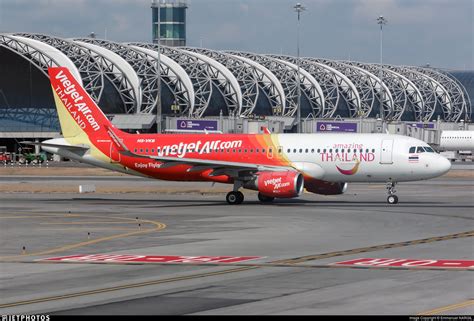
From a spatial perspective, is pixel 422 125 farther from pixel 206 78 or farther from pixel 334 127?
pixel 206 78

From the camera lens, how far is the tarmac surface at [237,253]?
21578 millimetres

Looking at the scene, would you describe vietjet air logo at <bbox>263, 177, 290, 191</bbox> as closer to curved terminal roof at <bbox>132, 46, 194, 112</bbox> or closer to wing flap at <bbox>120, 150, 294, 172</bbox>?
wing flap at <bbox>120, 150, 294, 172</bbox>

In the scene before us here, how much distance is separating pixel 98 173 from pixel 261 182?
1649 inches

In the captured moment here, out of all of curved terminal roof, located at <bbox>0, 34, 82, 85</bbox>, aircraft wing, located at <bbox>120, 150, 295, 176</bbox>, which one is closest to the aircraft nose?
aircraft wing, located at <bbox>120, 150, 295, 176</bbox>

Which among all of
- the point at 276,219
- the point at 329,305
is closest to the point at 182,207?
the point at 276,219

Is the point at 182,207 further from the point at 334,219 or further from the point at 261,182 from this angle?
the point at 334,219

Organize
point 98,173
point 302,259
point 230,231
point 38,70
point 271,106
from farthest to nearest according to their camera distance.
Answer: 1. point 271,106
2. point 38,70
3. point 98,173
4. point 230,231
5. point 302,259

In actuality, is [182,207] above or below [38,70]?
below

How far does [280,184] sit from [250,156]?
15.2ft

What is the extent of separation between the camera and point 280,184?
5319cm

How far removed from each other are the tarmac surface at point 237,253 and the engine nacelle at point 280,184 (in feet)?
3.43

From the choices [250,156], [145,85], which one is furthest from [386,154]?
[145,85]

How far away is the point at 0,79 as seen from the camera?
458ft

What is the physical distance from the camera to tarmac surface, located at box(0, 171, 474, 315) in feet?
70.8
